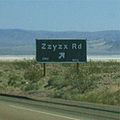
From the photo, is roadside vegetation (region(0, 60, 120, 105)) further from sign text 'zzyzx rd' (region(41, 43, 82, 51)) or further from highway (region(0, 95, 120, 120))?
highway (region(0, 95, 120, 120))

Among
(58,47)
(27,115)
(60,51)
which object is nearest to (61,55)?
(60,51)

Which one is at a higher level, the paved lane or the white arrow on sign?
the white arrow on sign

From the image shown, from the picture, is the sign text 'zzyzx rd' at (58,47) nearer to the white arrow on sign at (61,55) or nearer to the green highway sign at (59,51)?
the green highway sign at (59,51)

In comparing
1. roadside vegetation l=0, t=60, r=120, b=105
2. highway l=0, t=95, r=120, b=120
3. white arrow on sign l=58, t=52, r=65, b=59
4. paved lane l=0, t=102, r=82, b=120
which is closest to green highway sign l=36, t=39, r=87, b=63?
white arrow on sign l=58, t=52, r=65, b=59

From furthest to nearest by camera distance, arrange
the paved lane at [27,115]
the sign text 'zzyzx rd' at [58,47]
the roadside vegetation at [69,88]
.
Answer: the sign text 'zzyzx rd' at [58,47] < the roadside vegetation at [69,88] < the paved lane at [27,115]

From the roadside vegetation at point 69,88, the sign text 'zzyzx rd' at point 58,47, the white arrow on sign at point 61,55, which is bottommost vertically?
the roadside vegetation at point 69,88

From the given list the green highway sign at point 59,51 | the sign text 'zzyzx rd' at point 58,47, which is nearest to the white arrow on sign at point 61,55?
the green highway sign at point 59,51

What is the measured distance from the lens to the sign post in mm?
45656

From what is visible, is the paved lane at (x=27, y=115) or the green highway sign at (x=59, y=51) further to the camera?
the green highway sign at (x=59, y=51)

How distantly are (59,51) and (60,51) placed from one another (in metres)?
0.09

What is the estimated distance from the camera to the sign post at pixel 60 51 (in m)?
45.7

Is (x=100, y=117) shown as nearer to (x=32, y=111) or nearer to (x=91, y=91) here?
(x=32, y=111)

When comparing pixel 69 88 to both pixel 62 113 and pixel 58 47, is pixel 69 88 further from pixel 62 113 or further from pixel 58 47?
pixel 62 113

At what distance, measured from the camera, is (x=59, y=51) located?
150 feet
